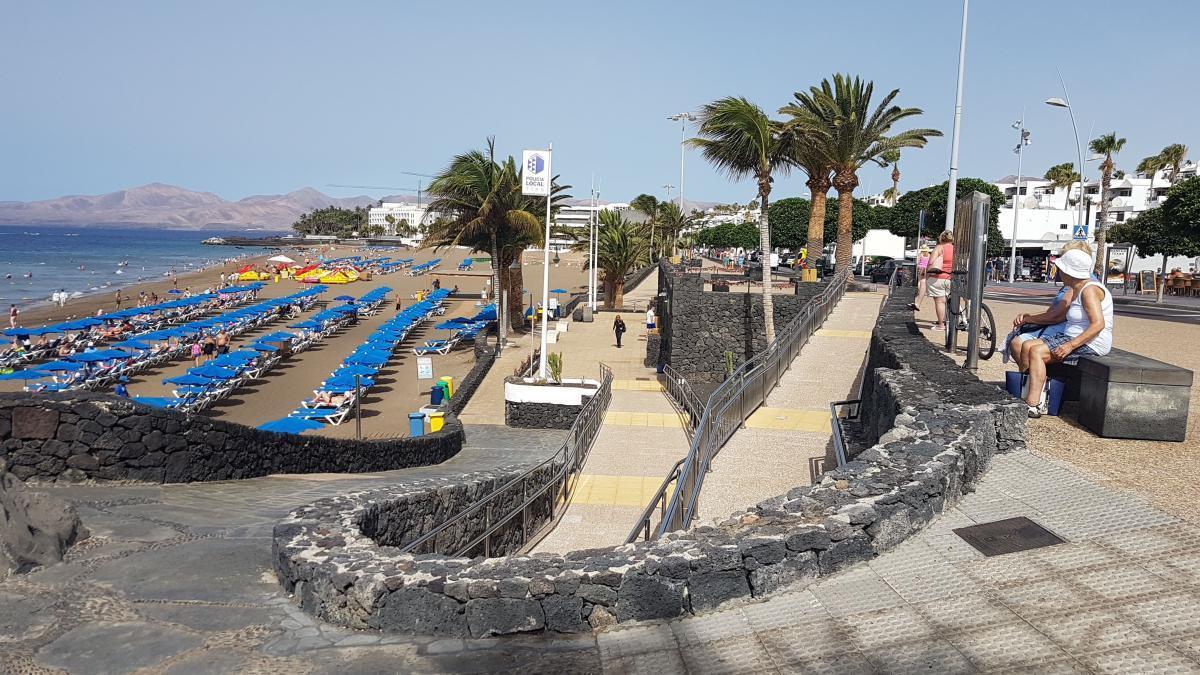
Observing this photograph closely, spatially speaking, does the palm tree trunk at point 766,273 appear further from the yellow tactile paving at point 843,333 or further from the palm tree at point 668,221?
the palm tree at point 668,221

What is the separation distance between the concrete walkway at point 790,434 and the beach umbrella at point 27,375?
920 inches

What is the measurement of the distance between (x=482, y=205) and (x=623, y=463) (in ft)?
64.7

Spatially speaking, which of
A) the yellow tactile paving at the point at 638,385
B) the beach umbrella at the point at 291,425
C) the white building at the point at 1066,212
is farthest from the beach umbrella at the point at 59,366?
the white building at the point at 1066,212

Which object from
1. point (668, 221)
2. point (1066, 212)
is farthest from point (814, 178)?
point (668, 221)

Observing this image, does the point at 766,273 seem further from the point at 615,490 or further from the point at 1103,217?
the point at 1103,217

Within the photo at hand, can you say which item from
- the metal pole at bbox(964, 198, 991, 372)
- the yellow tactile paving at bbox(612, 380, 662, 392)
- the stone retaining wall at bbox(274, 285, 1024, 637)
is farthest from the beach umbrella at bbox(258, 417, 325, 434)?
the metal pole at bbox(964, 198, 991, 372)

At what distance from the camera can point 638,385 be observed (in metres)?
22.2

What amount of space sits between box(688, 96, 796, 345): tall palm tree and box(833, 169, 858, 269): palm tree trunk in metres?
A: 5.06

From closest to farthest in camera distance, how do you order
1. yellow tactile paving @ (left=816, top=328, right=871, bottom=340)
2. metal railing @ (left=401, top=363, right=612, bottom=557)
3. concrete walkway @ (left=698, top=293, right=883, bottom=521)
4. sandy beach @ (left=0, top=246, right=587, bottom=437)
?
1. metal railing @ (left=401, top=363, right=612, bottom=557)
2. concrete walkway @ (left=698, top=293, right=883, bottom=521)
3. yellow tactile paving @ (left=816, top=328, right=871, bottom=340)
4. sandy beach @ (left=0, top=246, right=587, bottom=437)

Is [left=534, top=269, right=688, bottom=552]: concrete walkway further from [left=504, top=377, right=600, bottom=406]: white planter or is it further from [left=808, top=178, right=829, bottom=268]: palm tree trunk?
[left=808, top=178, right=829, bottom=268]: palm tree trunk

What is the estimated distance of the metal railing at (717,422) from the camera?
25.5 feet

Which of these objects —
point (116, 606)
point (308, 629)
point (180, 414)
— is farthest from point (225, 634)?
point (180, 414)

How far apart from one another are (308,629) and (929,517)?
362cm

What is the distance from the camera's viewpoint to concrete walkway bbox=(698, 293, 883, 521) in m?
9.02
